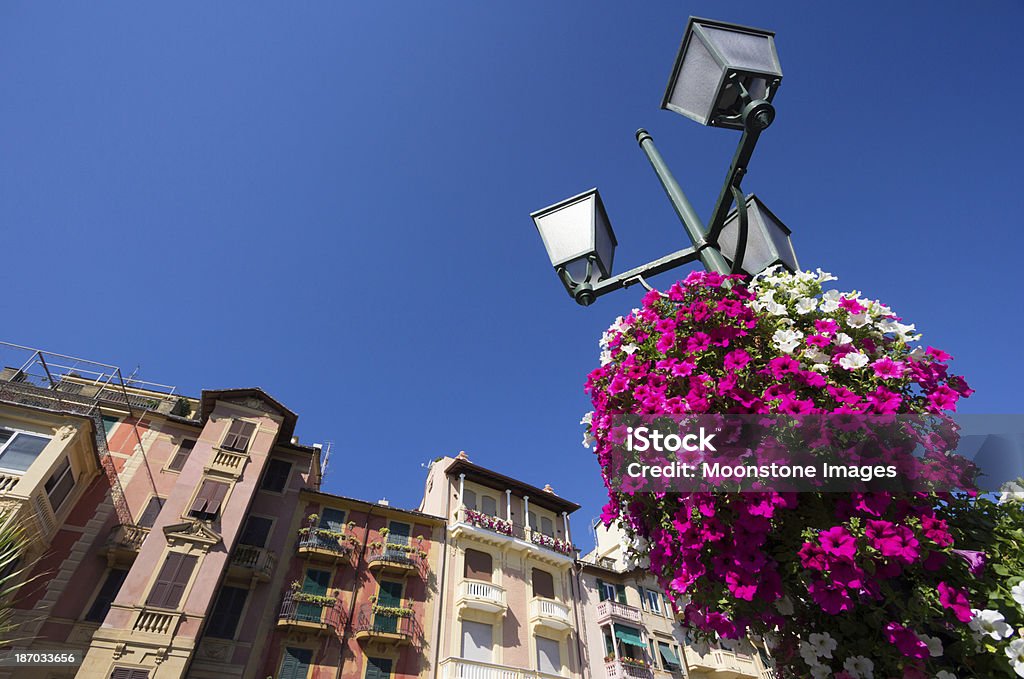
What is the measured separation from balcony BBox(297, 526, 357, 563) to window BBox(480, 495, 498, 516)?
7461mm

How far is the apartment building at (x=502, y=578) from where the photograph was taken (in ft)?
72.5

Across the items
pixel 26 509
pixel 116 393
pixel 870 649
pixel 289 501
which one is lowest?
pixel 870 649

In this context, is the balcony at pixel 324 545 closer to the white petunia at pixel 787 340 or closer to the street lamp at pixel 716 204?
the street lamp at pixel 716 204

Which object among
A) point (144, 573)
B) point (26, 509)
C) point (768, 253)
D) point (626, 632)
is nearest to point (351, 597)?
point (144, 573)

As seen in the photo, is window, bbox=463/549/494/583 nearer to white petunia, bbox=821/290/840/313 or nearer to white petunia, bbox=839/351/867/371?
white petunia, bbox=821/290/840/313

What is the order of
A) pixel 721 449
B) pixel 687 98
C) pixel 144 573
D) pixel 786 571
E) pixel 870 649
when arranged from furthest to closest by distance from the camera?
pixel 144 573
pixel 687 98
pixel 721 449
pixel 786 571
pixel 870 649

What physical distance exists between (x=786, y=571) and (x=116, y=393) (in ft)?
92.4

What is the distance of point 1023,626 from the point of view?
236cm

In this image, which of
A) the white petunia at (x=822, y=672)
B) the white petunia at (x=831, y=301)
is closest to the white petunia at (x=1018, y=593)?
the white petunia at (x=822, y=672)

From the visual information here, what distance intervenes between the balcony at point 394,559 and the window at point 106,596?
887 centimetres

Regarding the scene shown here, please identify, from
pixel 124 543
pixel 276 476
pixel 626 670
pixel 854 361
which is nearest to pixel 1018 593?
pixel 854 361

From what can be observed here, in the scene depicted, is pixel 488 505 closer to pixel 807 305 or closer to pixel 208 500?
pixel 208 500

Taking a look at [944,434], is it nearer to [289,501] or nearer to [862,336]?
[862,336]

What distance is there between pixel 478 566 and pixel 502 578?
131 centimetres
